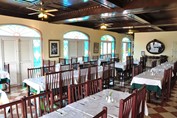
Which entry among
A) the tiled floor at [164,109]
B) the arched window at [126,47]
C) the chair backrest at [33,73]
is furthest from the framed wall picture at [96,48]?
the tiled floor at [164,109]

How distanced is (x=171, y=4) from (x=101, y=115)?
138 inches

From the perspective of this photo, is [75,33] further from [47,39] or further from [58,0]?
[58,0]

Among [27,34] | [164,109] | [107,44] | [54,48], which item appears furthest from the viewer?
[107,44]

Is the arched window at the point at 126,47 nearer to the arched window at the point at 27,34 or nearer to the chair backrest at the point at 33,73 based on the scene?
the arched window at the point at 27,34

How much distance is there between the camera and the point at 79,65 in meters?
5.32

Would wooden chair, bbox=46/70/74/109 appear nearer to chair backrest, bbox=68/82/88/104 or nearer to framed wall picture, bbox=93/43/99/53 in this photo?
chair backrest, bbox=68/82/88/104

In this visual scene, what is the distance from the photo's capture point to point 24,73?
621 cm

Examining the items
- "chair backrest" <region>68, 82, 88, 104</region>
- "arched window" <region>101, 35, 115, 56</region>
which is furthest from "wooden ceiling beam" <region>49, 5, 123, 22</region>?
"arched window" <region>101, 35, 115, 56</region>

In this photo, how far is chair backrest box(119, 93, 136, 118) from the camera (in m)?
1.65

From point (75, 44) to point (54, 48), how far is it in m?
1.60

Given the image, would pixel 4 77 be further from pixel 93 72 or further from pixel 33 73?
pixel 93 72

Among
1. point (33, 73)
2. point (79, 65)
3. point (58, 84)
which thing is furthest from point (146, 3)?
point (33, 73)

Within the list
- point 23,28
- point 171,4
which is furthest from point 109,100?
point 23,28

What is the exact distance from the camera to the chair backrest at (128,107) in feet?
5.41
